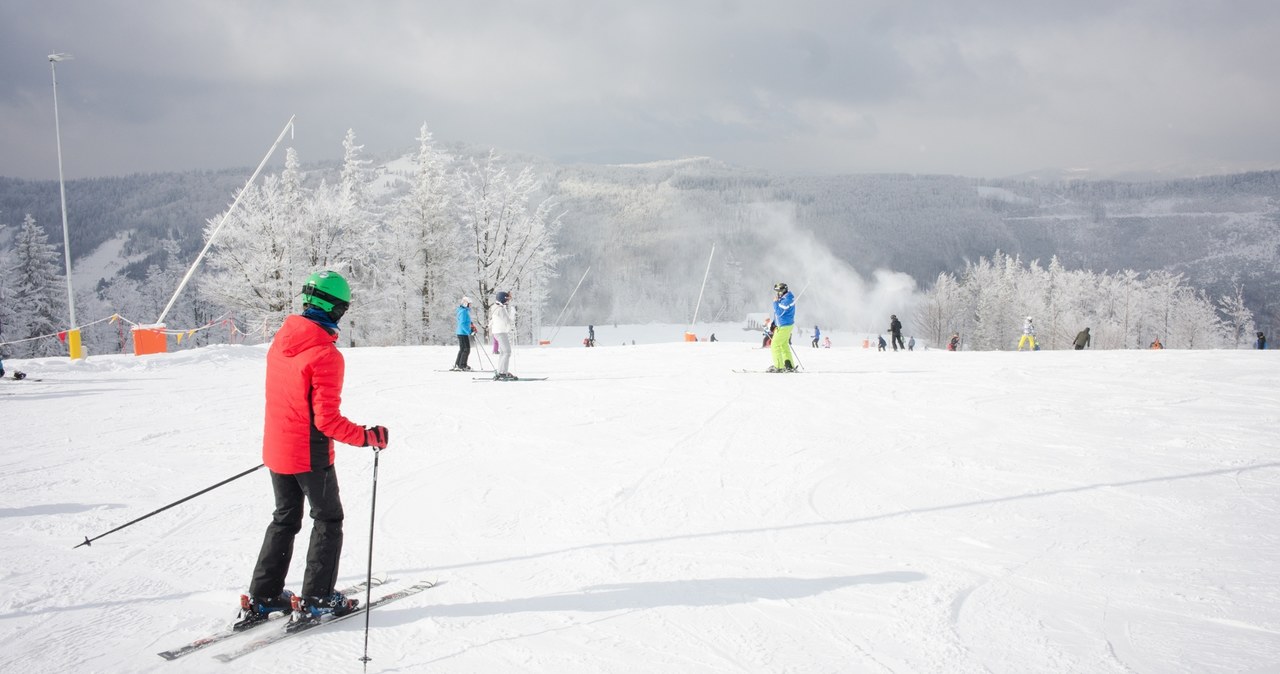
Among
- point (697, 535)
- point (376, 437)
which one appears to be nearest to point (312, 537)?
point (376, 437)

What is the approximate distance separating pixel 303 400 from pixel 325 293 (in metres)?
0.59

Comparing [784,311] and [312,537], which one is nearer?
[312,537]

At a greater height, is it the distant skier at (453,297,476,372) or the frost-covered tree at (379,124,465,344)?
the frost-covered tree at (379,124,465,344)

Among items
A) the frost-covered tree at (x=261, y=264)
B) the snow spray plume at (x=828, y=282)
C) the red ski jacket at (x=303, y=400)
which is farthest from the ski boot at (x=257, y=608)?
the snow spray plume at (x=828, y=282)

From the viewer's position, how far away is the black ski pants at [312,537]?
12.5ft

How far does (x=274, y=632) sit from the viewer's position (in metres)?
3.75

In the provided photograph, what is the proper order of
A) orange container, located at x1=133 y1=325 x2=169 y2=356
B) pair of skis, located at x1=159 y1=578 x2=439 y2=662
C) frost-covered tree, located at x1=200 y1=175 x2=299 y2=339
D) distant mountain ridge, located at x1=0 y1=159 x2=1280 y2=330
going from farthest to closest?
distant mountain ridge, located at x1=0 y1=159 x2=1280 y2=330 → frost-covered tree, located at x1=200 y1=175 x2=299 y2=339 → orange container, located at x1=133 y1=325 x2=169 y2=356 → pair of skis, located at x1=159 y1=578 x2=439 y2=662

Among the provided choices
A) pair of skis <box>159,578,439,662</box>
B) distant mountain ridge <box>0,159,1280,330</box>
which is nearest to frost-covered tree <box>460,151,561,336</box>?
pair of skis <box>159,578,439,662</box>

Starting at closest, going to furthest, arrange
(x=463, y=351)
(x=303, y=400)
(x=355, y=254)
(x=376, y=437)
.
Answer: (x=303, y=400)
(x=376, y=437)
(x=463, y=351)
(x=355, y=254)

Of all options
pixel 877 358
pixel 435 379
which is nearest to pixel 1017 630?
pixel 435 379

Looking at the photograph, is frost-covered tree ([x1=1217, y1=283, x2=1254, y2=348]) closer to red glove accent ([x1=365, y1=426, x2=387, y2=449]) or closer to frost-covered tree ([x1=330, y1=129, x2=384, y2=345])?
frost-covered tree ([x1=330, y1=129, x2=384, y2=345])

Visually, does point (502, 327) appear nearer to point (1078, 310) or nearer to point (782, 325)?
point (782, 325)

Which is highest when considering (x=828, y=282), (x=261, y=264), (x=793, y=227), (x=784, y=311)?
(x=793, y=227)

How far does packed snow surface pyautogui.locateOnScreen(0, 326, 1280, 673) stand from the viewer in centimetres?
360
